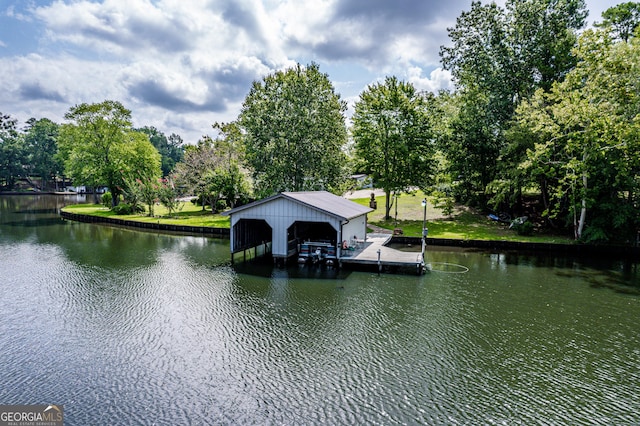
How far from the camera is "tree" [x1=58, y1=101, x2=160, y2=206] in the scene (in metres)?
47.1

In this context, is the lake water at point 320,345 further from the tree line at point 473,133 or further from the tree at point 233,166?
the tree at point 233,166

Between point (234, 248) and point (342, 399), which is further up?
point (234, 248)

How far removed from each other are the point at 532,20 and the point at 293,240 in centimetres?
2822

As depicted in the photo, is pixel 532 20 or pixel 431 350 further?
pixel 532 20

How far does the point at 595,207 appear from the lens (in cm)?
2603

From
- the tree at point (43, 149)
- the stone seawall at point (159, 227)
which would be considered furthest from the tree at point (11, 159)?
the stone seawall at point (159, 227)

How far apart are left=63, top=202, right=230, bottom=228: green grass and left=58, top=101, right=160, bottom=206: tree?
341cm

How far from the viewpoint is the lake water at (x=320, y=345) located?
28.8 feet

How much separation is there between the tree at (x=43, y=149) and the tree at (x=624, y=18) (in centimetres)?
9354

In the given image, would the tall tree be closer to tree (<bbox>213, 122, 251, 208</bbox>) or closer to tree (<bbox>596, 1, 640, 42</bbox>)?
tree (<bbox>213, 122, 251, 208</bbox>)

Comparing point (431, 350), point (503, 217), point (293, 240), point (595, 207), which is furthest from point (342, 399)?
point (503, 217)

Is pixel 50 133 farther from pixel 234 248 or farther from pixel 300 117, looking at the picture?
pixel 234 248

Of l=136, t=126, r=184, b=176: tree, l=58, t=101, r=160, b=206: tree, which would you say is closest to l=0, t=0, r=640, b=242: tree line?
l=58, t=101, r=160, b=206: tree

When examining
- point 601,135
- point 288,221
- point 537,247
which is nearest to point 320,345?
point 288,221
